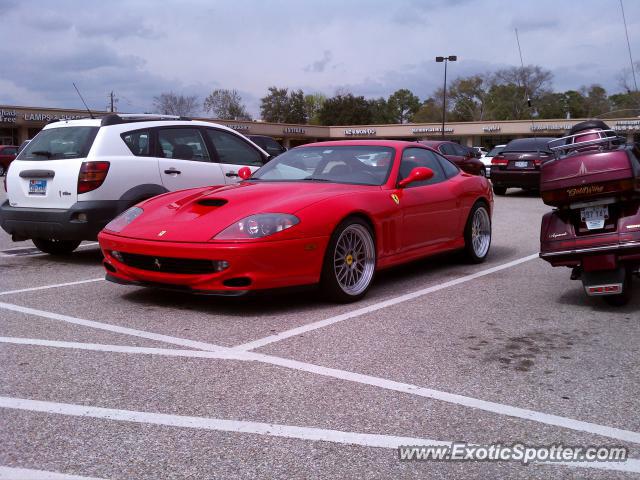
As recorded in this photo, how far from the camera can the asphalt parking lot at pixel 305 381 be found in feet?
9.31

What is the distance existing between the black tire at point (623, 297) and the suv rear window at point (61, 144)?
5.35 m

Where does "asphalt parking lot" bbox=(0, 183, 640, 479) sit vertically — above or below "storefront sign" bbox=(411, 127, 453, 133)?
below

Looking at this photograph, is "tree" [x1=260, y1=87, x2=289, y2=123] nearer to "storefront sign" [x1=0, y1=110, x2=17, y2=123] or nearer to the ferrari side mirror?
"storefront sign" [x1=0, y1=110, x2=17, y2=123]

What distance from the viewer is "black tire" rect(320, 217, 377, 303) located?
17.9 ft

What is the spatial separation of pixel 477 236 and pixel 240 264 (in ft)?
11.8

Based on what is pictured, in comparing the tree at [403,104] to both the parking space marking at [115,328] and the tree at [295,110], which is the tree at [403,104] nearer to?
the tree at [295,110]

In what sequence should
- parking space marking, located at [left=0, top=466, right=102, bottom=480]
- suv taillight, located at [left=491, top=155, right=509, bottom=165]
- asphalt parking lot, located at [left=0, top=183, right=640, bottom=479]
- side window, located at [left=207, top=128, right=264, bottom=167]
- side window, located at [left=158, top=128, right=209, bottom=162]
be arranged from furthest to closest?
1. suv taillight, located at [left=491, top=155, right=509, bottom=165]
2. side window, located at [left=207, top=128, right=264, bottom=167]
3. side window, located at [left=158, top=128, right=209, bottom=162]
4. asphalt parking lot, located at [left=0, top=183, right=640, bottom=479]
5. parking space marking, located at [left=0, top=466, right=102, bottom=480]

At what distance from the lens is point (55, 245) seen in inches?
330

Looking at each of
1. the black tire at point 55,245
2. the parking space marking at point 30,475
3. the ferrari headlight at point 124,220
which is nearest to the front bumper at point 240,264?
the ferrari headlight at point 124,220

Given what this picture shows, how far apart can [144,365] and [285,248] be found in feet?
4.96

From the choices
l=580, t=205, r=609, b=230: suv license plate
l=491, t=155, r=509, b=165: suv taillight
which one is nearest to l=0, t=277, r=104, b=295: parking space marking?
l=580, t=205, r=609, b=230: suv license plate

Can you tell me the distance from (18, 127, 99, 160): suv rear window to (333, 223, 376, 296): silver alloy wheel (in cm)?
336

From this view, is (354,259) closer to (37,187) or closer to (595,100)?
(37,187)

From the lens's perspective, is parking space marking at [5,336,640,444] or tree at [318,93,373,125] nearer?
parking space marking at [5,336,640,444]
